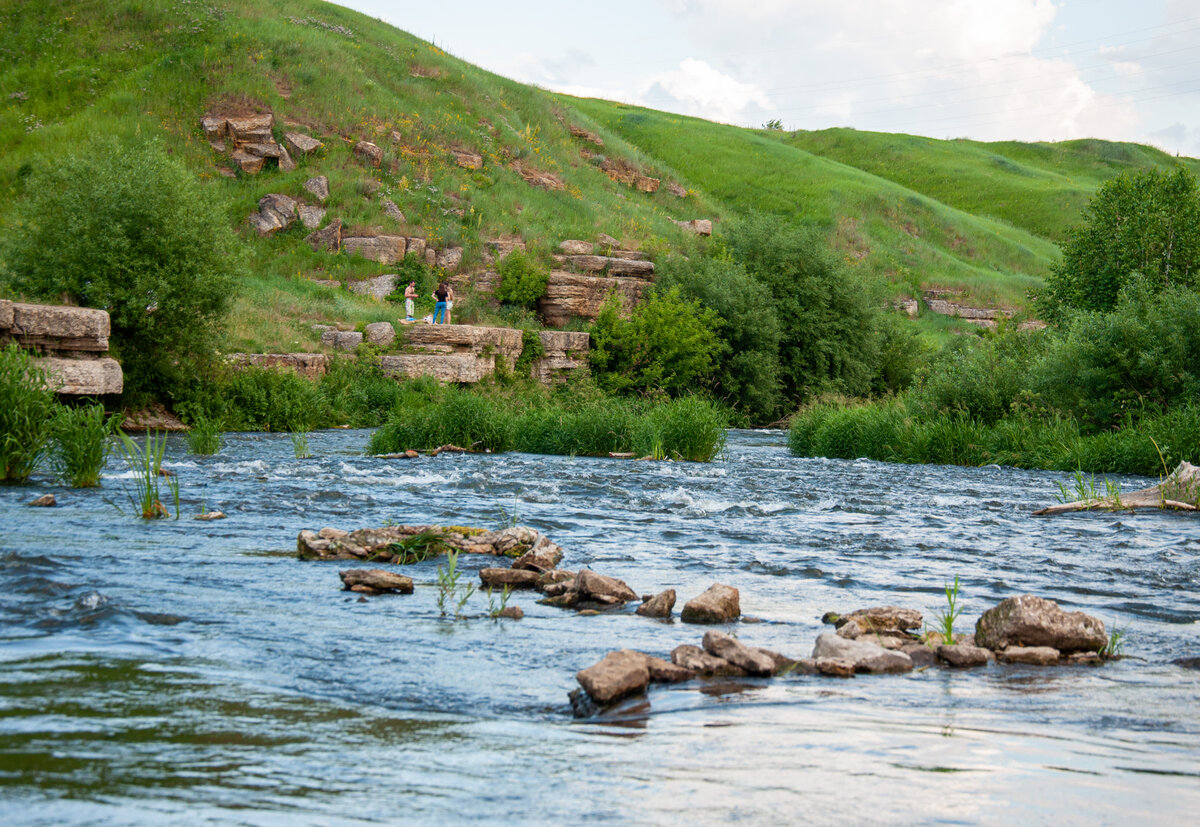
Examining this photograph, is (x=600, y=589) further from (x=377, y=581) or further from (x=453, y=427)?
(x=453, y=427)

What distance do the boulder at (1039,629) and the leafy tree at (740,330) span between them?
1214 inches

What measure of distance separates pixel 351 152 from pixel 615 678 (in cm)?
3866

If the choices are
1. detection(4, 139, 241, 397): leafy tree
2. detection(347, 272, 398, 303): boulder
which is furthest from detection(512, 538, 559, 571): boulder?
detection(347, 272, 398, 303): boulder

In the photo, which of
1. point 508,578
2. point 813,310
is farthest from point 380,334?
point 508,578

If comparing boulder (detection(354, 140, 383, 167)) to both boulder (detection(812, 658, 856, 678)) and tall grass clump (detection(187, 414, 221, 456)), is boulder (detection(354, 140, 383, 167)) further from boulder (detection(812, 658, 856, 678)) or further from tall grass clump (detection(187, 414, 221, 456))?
boulder (detection(812, 658, 856, 678))

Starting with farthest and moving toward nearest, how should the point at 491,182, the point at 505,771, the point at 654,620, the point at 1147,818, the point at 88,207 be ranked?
1. the point at 491,182
2. the point at 88,207
3. the point at 654,620
4. the point at 505,771
5. the point at 1147,818

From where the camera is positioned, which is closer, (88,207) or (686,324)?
(88,207)

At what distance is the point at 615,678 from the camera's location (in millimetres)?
4297

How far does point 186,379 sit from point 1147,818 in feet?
76.4

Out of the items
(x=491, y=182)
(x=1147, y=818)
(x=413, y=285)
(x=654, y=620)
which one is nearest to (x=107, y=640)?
(x=654, y=620)

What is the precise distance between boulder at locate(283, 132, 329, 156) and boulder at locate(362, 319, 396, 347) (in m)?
12.8

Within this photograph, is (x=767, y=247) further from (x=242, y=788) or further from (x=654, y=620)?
(x=242, y=788)

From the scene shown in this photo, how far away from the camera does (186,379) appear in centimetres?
2317

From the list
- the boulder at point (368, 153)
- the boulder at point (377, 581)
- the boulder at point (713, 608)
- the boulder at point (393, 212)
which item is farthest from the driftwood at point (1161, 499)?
the boulder at point (368, 153)
